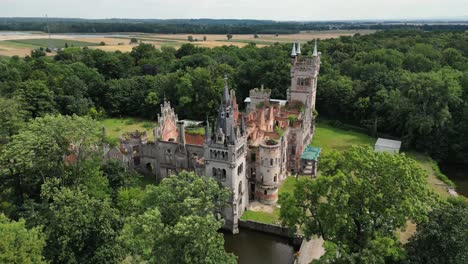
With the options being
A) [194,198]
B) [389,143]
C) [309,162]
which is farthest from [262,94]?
[194,198]

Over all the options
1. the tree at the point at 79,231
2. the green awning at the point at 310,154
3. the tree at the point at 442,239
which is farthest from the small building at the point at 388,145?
the tree at the point at 79,231

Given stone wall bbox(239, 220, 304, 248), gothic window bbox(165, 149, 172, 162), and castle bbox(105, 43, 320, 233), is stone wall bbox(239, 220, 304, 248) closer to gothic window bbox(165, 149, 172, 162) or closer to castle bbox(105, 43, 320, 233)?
castle bbox(105, 43, 320, 233)

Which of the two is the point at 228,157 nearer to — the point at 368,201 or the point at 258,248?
the point at 258,248

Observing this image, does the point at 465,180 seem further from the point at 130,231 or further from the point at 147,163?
the point at 130,231

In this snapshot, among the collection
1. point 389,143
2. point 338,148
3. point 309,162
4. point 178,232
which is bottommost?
point 338,148

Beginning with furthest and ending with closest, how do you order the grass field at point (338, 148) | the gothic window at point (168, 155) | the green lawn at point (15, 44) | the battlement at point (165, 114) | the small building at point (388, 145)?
the green lawn at point (15, 44) → the small building at point (388, 145) → the battlement at point (165, 114) → the gothic window at point (168, 155) → the grass field at point (338, 148)

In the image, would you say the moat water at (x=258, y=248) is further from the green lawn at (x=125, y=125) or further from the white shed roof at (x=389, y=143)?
the green lawn at (x=125, y=125)

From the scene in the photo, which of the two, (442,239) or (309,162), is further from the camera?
(309,162)
